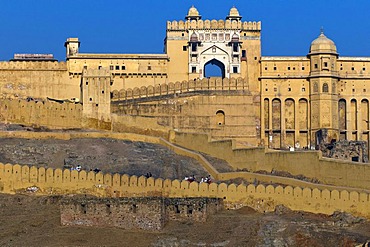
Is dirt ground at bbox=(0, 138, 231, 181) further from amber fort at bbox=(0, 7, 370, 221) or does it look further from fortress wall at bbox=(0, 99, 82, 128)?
fortress wall at bbox=(0, 99, 82, 128)

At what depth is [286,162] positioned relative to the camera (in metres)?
49.3

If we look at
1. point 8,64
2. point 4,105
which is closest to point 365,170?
point 4,105

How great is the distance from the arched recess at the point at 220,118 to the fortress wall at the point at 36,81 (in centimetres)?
970

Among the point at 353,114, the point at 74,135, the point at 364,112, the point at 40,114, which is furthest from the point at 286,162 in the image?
the point at 364,112

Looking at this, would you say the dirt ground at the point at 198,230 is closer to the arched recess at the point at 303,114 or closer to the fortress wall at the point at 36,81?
the fortress wall at the point at 36,81

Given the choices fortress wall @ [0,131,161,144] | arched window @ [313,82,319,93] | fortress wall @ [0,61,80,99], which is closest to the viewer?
fortress wall @ [0,131,161,144]

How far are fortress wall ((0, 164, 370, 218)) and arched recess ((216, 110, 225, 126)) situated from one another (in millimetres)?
Answer: 19898

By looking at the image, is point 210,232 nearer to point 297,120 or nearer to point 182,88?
point 182,88

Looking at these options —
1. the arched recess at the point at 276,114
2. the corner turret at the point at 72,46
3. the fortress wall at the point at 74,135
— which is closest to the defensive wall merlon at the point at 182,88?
the arched recess at the point at 276,114

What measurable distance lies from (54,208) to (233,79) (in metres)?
25.2

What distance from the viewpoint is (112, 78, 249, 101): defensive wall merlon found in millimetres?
62375

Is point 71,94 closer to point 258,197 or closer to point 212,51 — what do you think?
point 212,51

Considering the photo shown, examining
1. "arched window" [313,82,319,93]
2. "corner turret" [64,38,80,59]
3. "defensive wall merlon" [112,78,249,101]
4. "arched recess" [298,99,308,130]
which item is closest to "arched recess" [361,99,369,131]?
"arched window" [313,82,319,93]

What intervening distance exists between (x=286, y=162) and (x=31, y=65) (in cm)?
2289
